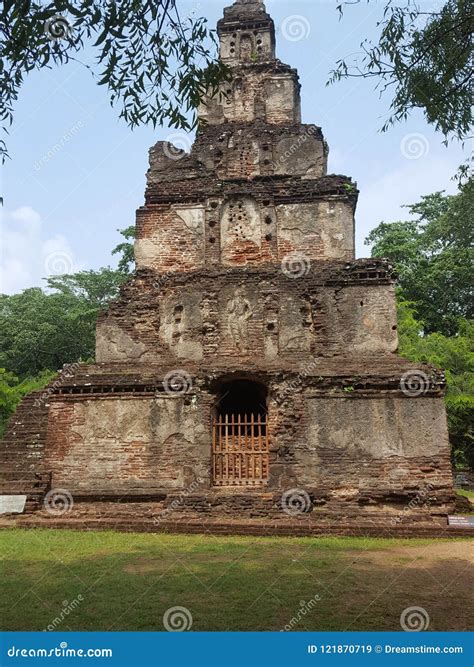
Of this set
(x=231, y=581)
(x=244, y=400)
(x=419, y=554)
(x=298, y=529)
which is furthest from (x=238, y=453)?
(x=231, y=581)

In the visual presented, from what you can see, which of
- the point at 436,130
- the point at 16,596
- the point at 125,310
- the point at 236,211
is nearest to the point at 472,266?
the point at 236,211

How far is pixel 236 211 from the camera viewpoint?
16250 mm

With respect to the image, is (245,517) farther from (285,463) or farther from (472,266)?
(472,266)

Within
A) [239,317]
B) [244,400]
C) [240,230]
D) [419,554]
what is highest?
[240,230]

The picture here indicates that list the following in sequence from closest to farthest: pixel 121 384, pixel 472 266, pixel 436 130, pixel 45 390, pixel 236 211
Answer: pixel 436 130 < pixel 121 384 < pixel 45 390 < pixel 236 211 < pixel 472 266

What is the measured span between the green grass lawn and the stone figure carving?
16.5 feet

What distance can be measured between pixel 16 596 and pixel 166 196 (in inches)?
468

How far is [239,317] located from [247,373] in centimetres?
180

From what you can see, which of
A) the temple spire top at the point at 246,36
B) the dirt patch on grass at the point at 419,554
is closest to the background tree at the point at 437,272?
the temple spire top at the point at 246,36

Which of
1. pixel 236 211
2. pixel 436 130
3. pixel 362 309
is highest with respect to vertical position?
pixel 236 211

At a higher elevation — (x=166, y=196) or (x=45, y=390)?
(x=166, y=196)

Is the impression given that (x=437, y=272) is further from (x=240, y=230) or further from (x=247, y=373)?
(x=247, y=373)

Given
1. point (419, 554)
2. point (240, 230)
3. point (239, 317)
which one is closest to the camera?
point (419, 554)

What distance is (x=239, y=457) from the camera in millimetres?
13211
